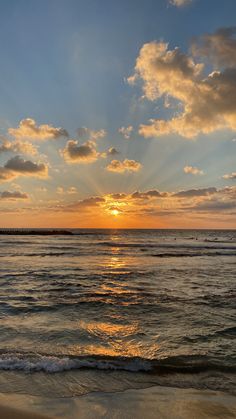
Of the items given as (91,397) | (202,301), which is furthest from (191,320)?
(91,397)

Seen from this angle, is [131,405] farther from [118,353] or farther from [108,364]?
[118,353]

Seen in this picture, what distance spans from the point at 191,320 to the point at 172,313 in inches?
37.0

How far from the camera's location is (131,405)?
518 cm

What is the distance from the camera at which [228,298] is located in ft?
44.8

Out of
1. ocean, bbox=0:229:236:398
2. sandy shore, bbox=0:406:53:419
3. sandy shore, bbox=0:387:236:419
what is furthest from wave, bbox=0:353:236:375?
sandy shore, bbox=0:406:53:419

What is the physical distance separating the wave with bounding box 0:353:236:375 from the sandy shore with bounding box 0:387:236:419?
3.38 feet

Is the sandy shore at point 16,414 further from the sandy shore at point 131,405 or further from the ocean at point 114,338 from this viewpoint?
the ocean at point 114,338

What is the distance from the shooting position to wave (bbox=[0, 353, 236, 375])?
663 cm

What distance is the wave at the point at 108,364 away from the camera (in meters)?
6.63

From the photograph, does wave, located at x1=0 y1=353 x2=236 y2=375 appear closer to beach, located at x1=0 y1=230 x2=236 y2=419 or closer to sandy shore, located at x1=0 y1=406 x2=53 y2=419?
beach, located at x1=0 y1=230 x2=236 y2=419

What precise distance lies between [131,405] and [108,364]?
69.6 inches

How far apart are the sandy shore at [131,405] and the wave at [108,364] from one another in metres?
1.03

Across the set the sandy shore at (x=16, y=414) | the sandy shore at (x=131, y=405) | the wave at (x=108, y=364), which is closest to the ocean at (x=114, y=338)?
the wave at (x=108, y=364)

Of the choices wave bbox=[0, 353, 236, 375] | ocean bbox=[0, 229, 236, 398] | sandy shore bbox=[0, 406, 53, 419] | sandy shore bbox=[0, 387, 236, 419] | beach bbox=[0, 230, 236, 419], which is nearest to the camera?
sandy shore bbox=[0, 406, 53, 419]
